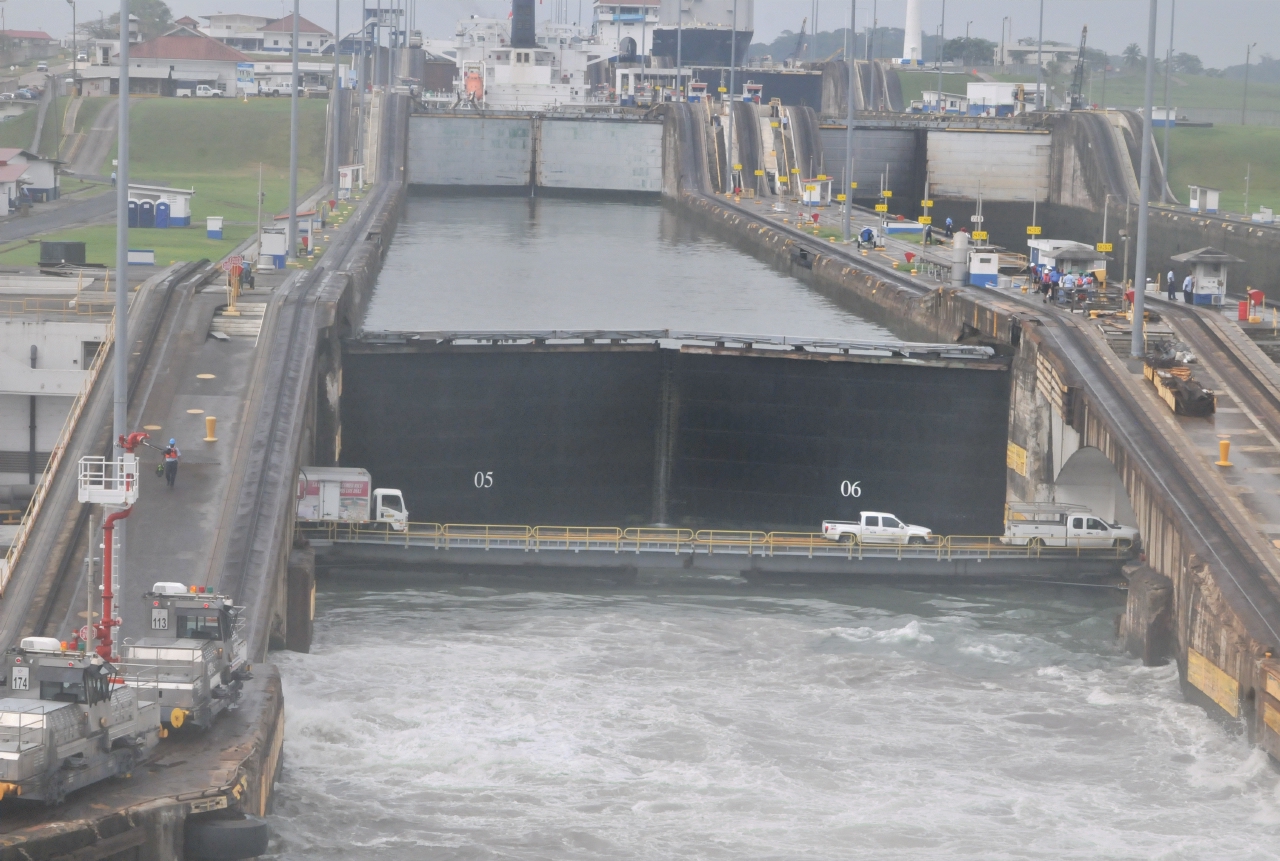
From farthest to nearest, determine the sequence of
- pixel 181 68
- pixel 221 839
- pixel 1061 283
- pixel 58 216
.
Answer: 1. pixel 181 68
2. pixel 58 216
3. pixel 1061 283
4. pixel 221 839

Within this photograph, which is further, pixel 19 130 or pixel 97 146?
pixel 19 130

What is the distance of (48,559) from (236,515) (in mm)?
4337

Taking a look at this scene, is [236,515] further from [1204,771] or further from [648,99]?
[648,99]

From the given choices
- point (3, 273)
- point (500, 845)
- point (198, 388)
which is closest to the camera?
point (500, 845)

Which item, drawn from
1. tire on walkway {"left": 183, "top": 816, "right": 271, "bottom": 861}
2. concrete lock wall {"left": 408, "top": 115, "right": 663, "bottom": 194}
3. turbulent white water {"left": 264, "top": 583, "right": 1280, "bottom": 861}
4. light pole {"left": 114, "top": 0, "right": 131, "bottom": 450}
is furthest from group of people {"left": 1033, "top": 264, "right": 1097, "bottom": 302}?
concrete lock wall {"left": 408, "top": 115, "right": 663, "bottom": 194}

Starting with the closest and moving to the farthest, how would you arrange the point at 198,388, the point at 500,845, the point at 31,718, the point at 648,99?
the point at 31,718
the point at 500,845
the point at 198,388
the point at 648,99

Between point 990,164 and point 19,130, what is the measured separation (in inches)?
2731

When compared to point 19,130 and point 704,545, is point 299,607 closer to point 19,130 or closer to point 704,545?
point 704,545

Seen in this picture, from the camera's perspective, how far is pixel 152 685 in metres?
27.6

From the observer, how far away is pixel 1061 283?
5903cm

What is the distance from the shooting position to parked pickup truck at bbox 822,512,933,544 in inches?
1821

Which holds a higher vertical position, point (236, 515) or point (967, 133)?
point (967, 133)

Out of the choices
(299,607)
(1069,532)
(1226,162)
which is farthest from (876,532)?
(1226,162)

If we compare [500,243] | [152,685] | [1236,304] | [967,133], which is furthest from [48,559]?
[967,133]
